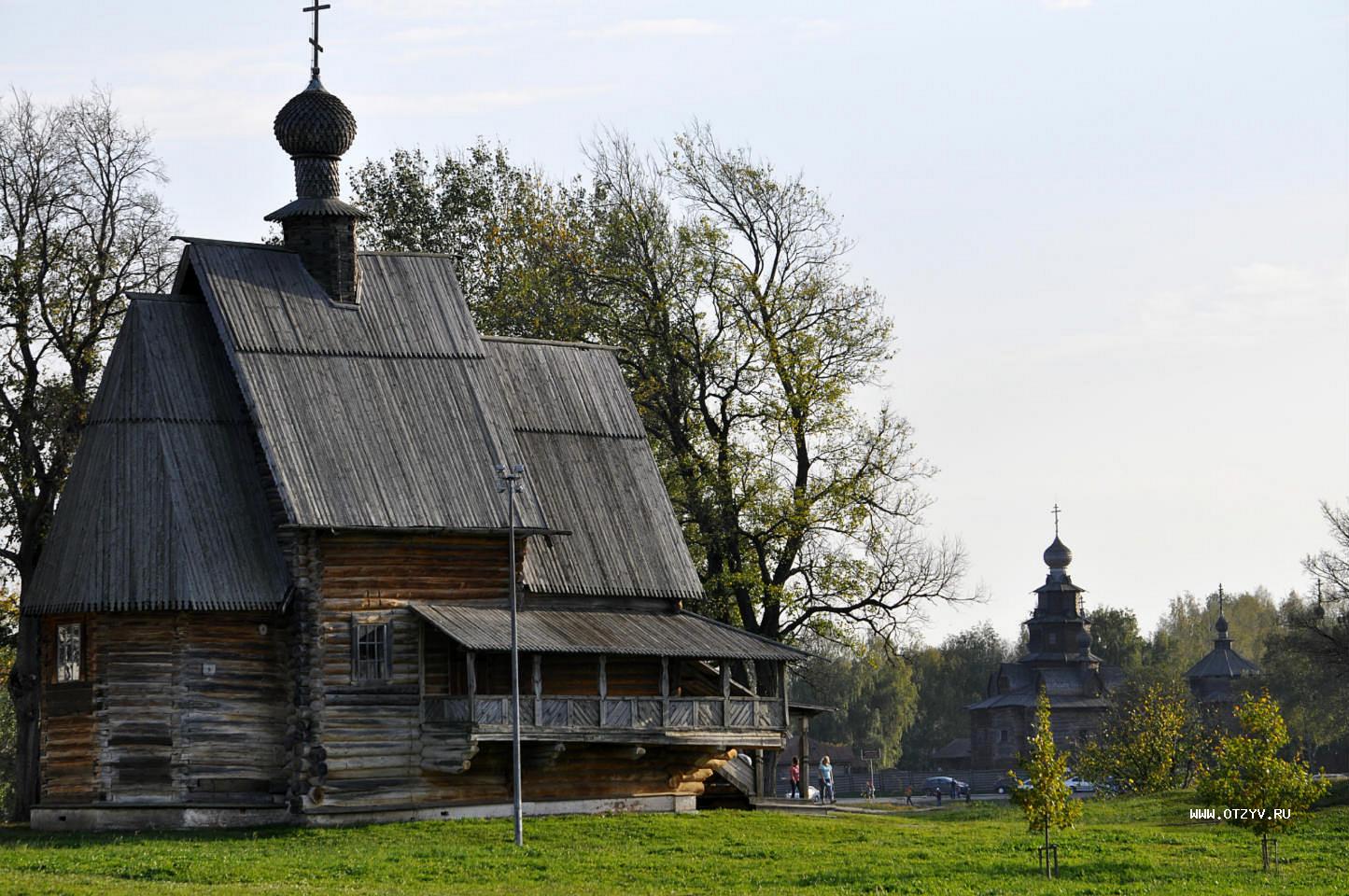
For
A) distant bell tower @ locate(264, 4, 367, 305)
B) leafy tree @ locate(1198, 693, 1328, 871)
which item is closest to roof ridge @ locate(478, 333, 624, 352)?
distant bell tower @ locate(264, 4, 367, 305)

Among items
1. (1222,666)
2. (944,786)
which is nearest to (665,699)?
(944,786)

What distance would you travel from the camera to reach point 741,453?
167 ft

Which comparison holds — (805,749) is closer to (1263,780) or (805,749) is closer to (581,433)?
(581,433)

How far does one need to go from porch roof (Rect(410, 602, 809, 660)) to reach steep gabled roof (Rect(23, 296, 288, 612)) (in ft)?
12.0

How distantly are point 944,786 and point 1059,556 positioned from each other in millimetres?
19315

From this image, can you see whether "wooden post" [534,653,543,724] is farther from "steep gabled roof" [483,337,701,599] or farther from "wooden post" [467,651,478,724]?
"steep gabled roof" [483,337,701,599]

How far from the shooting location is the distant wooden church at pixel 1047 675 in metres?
103

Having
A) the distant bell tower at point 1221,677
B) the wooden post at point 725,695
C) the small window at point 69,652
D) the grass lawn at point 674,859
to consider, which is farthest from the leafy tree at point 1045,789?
the distant bell tower at point 1221,677

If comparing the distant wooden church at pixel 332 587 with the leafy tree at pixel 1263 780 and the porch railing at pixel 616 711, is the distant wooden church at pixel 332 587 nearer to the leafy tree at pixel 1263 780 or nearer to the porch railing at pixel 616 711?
the porch railing at pixel 616 711

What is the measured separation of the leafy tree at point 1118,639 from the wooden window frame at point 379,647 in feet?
267

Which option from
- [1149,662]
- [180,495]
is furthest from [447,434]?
[1149,662]

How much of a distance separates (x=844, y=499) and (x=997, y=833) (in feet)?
48.5

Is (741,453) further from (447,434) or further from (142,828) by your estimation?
(142,828)

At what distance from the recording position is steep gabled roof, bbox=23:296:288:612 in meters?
36.6
